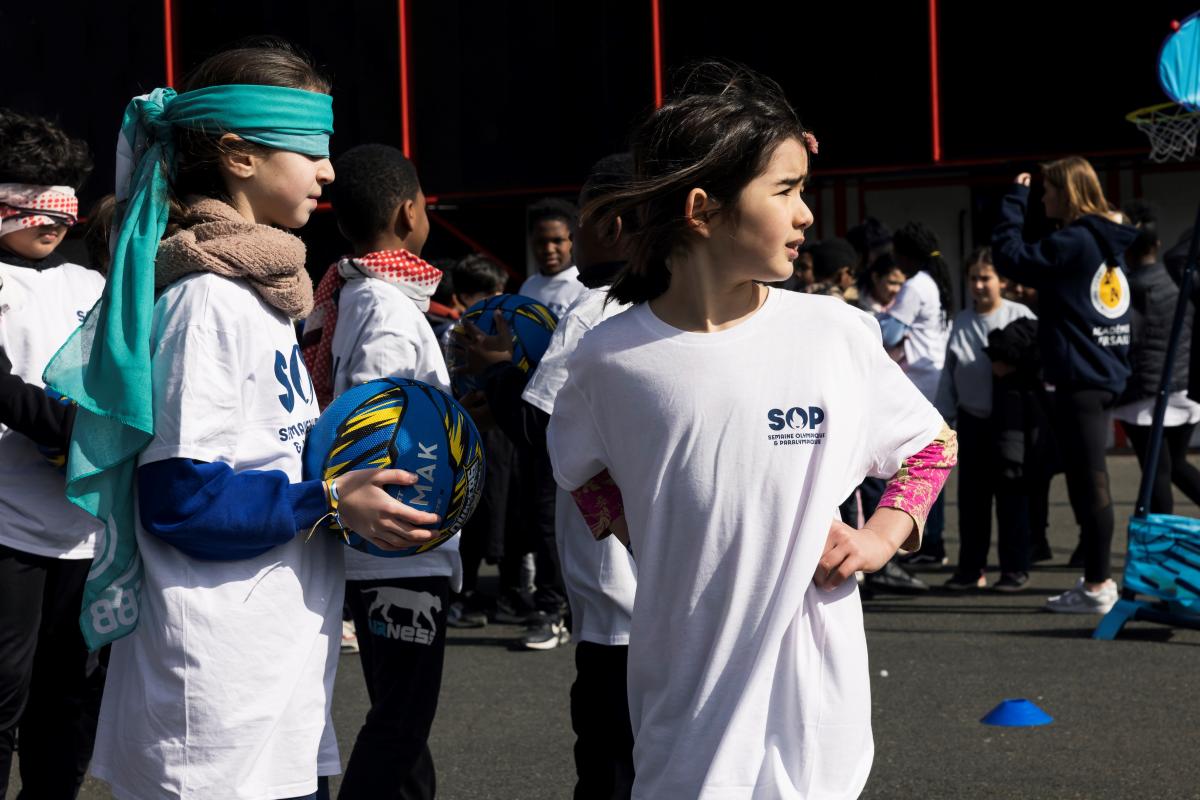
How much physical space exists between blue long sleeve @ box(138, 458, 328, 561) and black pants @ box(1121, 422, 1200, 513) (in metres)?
6.31

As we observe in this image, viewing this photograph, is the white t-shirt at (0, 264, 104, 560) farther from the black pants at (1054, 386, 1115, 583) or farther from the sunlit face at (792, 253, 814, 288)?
the sunlit face at (792, 253, 814, 288)

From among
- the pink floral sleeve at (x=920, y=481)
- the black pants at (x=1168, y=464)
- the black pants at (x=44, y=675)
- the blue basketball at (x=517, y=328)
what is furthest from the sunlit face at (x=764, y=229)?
the black pants at (x=1168, y=464)

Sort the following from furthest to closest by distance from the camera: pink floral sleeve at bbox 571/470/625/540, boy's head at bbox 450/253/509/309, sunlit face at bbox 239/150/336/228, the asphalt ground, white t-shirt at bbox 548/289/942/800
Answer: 1. boy's head at bbox 450/253/509/309
2. the asphalt ground
3. sunlit face at bbox 239/150/336/228
4. pink floral sleeve at bbox 571/470/625/540
5. white t-shirt at bbox 548/289/942/800

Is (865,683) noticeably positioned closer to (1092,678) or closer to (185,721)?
(185,721)

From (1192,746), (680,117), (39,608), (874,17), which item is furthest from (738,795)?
(874,17)

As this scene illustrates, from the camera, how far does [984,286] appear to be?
8.79 m

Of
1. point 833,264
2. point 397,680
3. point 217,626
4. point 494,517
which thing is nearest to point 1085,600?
point 494,517

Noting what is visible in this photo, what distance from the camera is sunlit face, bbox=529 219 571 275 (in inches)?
353

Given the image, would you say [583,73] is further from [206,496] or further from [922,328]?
[206,496]

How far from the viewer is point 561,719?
19.7 feet

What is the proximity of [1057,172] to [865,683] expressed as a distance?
18.9 feet

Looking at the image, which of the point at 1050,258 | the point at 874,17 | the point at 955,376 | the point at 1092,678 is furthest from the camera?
the point at 874,17

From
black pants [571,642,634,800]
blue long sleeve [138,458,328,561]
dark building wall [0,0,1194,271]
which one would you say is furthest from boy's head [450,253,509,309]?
blue long sleeve [138,458,328,561]

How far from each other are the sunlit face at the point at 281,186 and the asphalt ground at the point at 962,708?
2.62 metres
